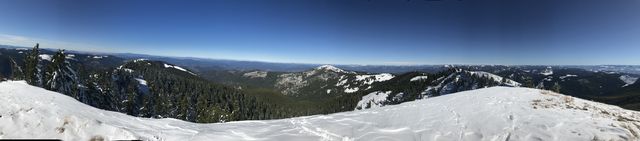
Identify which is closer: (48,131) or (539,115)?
(48,131)

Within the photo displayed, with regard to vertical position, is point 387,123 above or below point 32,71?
above

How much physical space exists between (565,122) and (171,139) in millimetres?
17796

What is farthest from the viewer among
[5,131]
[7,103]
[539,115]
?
[539,115]

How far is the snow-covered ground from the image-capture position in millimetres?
13805

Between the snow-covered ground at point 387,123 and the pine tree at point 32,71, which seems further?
the pine tree at point 32,71

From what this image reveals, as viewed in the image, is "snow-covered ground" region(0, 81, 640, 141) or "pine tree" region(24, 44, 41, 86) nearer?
"snow-covered ground" region(0, 81, 640, 141)

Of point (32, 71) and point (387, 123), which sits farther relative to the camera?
point (32, 71)

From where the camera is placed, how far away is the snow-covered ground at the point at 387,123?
45.3ft

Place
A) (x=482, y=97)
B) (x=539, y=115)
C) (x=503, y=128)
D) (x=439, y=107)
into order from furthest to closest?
(x=482, y=97), (x=439, y=107), (x=539, y=115), (x=503, y=128)

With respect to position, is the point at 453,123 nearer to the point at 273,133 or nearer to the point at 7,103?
the point at 273,133

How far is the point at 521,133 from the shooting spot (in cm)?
1642

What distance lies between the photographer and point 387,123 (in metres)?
21.4

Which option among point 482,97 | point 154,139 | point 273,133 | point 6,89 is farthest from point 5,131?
point 482,97

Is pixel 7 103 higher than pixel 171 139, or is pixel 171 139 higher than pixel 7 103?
pixel 7 103
